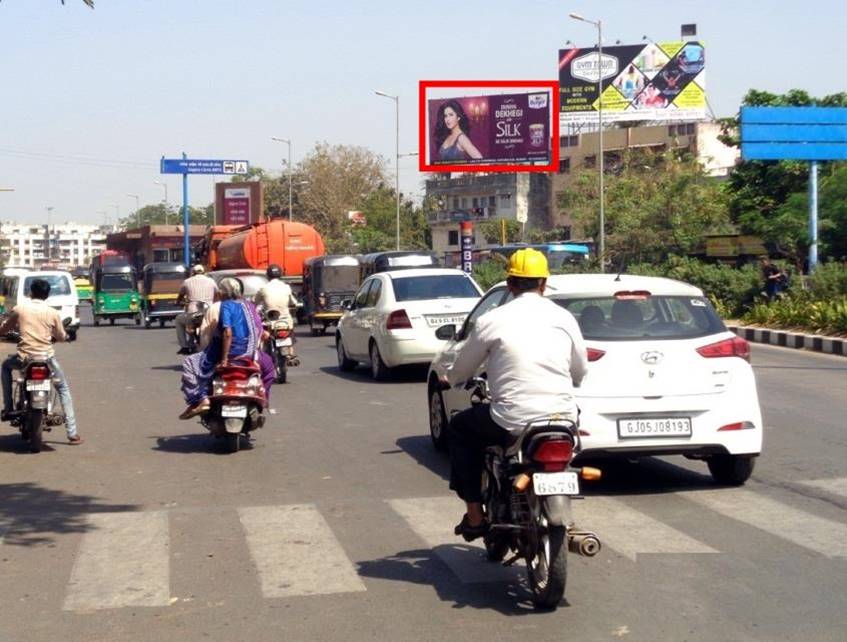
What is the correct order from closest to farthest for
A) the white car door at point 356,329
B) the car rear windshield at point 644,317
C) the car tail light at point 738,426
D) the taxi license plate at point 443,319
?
the car tail light at point 738,426, the car rear windshield at point 644,317, the taxi license plate at point 443,319, the white car door at point 356,329

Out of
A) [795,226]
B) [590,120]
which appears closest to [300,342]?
[795,226]

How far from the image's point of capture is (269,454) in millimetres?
11859

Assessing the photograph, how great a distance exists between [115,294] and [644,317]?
4001 centimetres

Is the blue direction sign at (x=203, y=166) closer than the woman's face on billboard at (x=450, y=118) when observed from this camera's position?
No

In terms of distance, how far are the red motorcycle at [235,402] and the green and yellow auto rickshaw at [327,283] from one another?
20734mm

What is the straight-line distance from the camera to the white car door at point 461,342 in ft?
36.2

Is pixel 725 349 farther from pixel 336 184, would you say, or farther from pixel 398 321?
pixel 336 184

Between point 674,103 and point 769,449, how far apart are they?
200 feet

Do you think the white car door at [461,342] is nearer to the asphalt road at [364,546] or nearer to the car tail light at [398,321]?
the asphalt road at [364,546]

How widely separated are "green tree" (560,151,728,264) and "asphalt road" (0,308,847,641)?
31517 mm

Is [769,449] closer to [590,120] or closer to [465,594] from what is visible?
[465,594]

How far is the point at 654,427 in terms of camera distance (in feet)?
30.0

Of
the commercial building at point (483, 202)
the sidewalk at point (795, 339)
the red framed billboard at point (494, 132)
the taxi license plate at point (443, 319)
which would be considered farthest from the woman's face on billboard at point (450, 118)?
the commercial building at point (483, 202)

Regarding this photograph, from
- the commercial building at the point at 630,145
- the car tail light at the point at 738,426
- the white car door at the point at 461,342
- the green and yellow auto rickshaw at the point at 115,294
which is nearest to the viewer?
the car tail light at the point at 738,426
